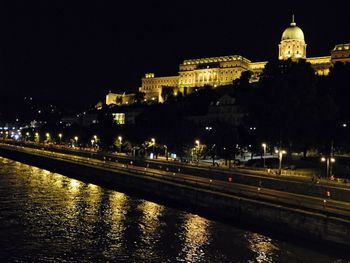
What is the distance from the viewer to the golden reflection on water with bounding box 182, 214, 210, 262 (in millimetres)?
29000

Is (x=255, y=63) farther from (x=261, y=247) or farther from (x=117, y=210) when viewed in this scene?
(x=261, y=247)

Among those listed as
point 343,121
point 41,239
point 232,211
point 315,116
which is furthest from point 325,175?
point 41,239

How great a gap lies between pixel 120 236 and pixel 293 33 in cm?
15975

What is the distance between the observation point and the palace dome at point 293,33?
7087 inches

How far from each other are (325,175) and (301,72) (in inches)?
780

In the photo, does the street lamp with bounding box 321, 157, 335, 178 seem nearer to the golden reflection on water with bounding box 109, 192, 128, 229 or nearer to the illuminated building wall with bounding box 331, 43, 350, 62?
the golden reflection on water with bounding box 109, 192, 128, 229

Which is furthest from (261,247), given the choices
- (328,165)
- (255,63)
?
(255,63)

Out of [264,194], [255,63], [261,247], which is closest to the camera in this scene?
[261,247]

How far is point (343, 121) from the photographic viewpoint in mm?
69562

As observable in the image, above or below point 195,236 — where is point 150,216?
above

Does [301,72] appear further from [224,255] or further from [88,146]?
[88,146]

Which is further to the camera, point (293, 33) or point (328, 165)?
point (293, 33)

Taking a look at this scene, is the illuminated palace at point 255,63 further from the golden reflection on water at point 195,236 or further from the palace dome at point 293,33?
the golden reflection on water at point 195,236

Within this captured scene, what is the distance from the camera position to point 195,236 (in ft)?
109
